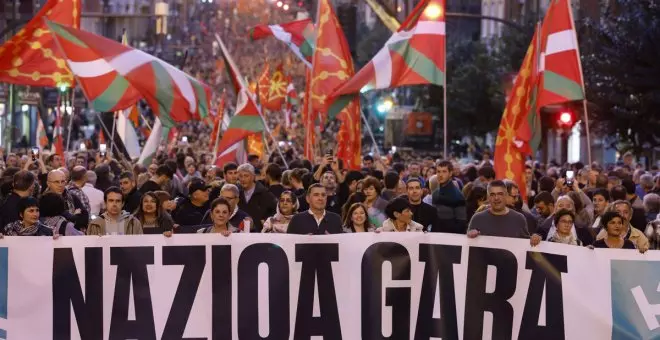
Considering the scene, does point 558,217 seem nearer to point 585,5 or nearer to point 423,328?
point 423,328

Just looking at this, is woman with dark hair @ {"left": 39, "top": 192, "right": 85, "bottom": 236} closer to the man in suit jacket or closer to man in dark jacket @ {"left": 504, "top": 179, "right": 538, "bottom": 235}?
the man in suit jacket

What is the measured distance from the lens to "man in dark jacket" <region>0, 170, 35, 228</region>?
12750mm

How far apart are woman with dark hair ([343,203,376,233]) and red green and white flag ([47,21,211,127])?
6.97 meters

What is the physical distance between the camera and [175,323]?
1045 cm

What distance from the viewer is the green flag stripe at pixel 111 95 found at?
19812 mm

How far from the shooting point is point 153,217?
12.4 metres

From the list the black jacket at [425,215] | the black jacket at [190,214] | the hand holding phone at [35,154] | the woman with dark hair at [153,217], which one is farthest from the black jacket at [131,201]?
the hand holding phone at [35,154]

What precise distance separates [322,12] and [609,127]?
14.3m

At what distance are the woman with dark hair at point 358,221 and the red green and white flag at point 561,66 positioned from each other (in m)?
4.93

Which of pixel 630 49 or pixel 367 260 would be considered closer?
pixel 367 260

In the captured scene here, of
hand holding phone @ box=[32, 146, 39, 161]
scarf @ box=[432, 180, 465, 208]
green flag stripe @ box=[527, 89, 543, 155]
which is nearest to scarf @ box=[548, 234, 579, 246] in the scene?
scarf @ box=[432, 180, 465, 208]

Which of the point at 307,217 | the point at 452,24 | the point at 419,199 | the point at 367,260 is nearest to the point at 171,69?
the point at 419,199

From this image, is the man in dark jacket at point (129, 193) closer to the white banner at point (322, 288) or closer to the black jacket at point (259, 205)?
the black jacket at point (259, 205)

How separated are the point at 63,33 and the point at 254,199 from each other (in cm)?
487
